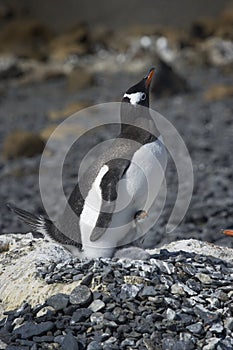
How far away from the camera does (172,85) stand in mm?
18938

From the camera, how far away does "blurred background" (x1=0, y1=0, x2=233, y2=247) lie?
30.9 feet

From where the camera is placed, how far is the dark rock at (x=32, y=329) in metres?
3.76

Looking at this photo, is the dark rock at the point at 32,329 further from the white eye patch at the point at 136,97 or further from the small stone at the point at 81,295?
the white eye patch at the point at 136,97

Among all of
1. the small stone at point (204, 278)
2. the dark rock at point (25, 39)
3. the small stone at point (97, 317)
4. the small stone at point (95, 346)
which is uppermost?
the dark rock at point (25, 39)

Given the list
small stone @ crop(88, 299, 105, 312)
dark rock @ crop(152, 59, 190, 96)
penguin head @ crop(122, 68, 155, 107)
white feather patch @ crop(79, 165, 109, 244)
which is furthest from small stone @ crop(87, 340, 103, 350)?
dark rock @ crop(152, 59, 190, 96)

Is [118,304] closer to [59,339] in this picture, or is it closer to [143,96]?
[59,339]

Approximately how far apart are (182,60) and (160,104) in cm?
929

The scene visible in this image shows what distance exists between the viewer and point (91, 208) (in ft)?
14.1

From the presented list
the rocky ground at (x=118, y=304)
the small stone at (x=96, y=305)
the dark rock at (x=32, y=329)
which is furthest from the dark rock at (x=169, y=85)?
the dark rock at (x=32, y=329)

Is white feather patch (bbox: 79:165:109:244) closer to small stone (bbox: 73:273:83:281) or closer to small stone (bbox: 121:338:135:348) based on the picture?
small stone (bbox: 73:273:83:281)

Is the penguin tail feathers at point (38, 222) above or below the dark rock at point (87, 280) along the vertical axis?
above

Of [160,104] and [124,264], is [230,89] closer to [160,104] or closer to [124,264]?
[160,104]

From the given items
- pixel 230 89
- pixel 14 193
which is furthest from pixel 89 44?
pixel 14 193

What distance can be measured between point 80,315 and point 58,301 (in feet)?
Result: 0.60
